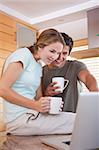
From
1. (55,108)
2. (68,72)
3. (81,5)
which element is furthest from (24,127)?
(81,5)

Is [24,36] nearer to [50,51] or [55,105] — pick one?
[50,51]

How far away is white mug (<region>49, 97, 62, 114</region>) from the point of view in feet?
3.19

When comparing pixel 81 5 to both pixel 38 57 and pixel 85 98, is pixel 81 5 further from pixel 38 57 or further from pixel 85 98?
pixel 85 98

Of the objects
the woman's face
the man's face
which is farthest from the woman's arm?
the man's face

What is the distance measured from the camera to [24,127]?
1010 mm

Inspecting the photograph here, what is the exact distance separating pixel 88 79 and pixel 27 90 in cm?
68

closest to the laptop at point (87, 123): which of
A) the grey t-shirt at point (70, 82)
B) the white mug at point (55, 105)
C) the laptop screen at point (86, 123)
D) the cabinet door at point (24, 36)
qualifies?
the laptop screen at point (86, 123)

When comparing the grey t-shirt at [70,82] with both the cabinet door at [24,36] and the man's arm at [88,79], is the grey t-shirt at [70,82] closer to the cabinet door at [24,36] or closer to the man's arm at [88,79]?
the man's arm at [88,79]

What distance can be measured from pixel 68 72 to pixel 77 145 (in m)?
1.26

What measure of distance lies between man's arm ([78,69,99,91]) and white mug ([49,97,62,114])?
68cm

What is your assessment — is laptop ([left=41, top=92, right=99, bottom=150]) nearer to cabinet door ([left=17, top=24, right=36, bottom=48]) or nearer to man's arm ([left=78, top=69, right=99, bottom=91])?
man's arm ([left=78, top=69, right=99, bottom=91])

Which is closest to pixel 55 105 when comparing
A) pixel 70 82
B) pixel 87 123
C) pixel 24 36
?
pixel 87 123

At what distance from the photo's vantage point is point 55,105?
0.98m

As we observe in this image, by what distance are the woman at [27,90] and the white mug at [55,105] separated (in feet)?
0.06
